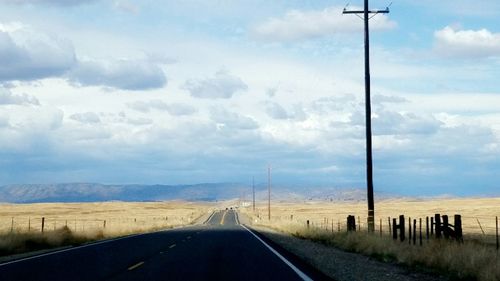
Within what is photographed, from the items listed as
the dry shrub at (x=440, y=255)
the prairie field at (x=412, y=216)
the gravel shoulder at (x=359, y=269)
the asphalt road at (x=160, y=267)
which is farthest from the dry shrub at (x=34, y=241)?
the prairie field at (x=412, y=216)

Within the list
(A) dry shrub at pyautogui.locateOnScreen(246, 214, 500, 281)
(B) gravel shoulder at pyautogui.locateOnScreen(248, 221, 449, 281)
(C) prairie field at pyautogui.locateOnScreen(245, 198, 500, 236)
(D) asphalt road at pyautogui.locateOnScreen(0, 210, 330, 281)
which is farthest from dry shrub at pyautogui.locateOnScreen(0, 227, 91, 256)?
(C) prairie field at pyautogui.locateOnScreen(245, 198, 500, 236)

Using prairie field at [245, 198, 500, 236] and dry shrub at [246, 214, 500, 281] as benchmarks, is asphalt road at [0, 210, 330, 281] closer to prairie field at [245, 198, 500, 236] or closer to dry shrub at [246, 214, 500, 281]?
dry shrub at [246, 214, 500, 281]

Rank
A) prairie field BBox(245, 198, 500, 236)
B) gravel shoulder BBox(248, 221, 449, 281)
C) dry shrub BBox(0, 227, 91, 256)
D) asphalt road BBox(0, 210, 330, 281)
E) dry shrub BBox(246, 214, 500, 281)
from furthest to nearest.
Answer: prairie field BBox(245, 198, 500, 236) → dry shrub BBox(0, 227, 91, 256) → asphalt road BBox(0, 210, 330, 281) → gravel shoulder BBox(248, 221, 449, 281) → dry shrub BBox(246, 214, 500, 281)

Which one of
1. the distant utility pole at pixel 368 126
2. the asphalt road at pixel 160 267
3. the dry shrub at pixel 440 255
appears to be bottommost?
the asphalt road at pixel 160 267

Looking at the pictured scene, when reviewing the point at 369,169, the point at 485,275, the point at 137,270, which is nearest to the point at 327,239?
the point at 369,169

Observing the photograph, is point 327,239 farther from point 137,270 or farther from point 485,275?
point 485,275

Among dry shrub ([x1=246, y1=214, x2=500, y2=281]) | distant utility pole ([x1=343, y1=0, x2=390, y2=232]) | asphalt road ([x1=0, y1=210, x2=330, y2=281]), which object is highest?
distant utility pole ([x1=343, y1=0, x2=390, y2=232])

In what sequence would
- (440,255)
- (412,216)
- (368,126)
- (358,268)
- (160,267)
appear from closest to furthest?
(440,255) < (358,268) < (160,267) < (368,126) < (412,216)

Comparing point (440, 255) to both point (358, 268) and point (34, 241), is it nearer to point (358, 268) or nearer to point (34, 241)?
point (358, 268)

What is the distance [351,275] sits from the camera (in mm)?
16016

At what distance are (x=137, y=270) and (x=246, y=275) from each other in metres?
3.07

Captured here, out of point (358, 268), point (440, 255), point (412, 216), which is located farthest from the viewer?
point (412, 216)

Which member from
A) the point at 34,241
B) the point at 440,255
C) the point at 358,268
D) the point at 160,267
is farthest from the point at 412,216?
the point at 160,267

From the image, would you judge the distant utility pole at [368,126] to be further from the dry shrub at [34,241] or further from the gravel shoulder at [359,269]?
the dry shrub at [34,241]
